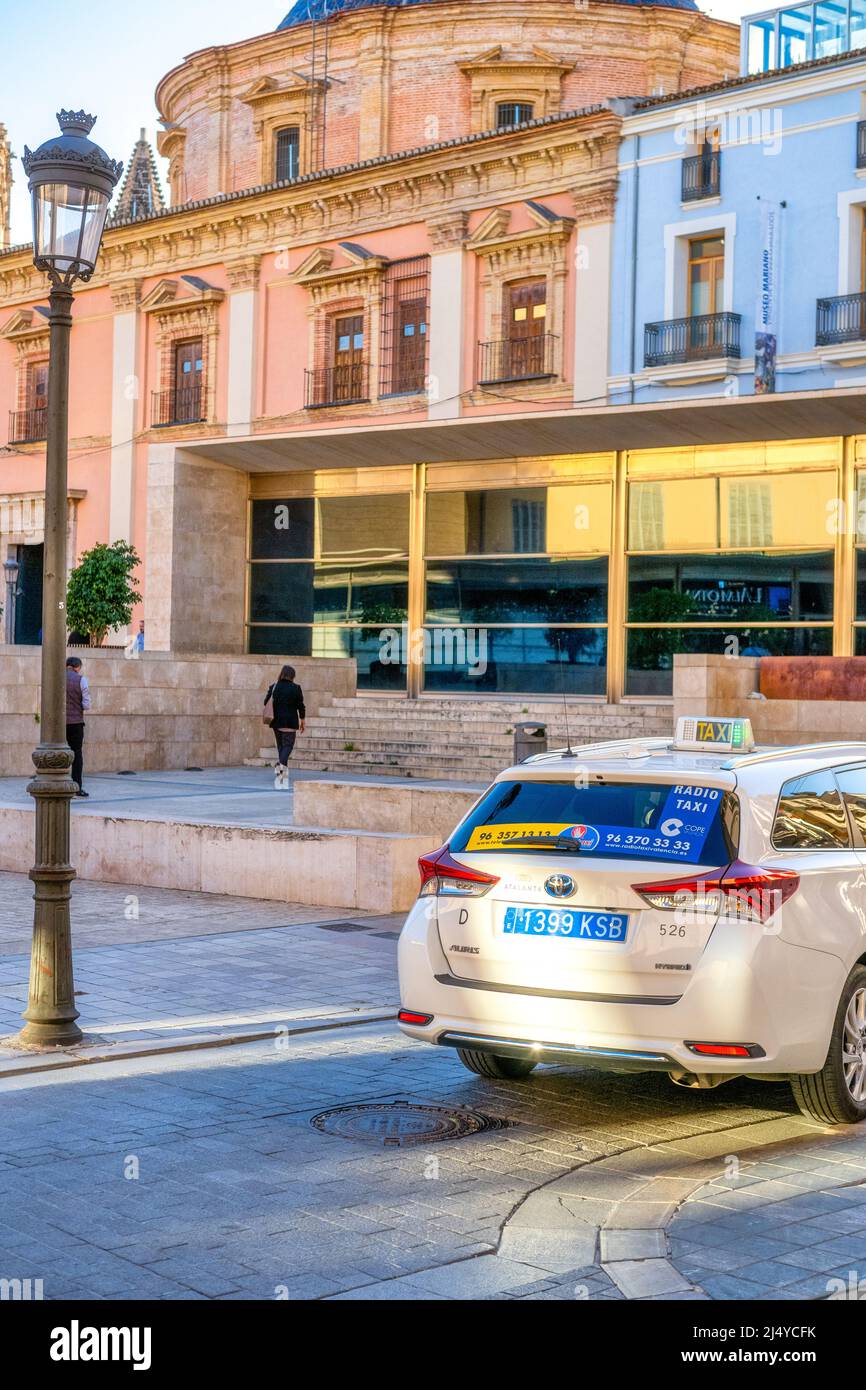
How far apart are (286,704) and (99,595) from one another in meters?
7.71

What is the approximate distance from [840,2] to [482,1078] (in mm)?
23983

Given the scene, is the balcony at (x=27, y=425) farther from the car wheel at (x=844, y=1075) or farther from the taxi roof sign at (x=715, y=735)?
the car wheel at (x=844, y=1075)

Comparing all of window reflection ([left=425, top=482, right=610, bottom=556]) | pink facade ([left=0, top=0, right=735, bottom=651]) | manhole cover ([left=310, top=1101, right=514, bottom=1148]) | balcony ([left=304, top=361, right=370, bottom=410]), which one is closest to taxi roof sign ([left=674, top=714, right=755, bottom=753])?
manhole cover ([left=310, top=1101, right=514, bottom=1148])

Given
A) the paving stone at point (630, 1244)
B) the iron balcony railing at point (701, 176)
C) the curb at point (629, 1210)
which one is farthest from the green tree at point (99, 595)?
the paving stone at point (630, 1244)

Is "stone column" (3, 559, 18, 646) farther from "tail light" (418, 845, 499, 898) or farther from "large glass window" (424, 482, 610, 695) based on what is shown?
"tail light" (418, 845, 499, 898)

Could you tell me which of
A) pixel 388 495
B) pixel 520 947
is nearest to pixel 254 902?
pixel 520 947

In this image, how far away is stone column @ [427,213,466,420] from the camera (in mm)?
29891

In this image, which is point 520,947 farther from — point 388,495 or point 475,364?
point 388,495

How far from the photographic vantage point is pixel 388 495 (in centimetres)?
3266

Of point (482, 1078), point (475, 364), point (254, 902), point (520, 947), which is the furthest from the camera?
point (475, 364)

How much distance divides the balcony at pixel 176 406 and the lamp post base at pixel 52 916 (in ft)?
88.8

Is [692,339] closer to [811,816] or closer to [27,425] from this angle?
[27,425]

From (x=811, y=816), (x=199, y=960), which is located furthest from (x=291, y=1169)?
(x=199, y=960)

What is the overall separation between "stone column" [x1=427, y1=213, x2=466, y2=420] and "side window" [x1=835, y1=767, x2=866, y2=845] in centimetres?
2305
